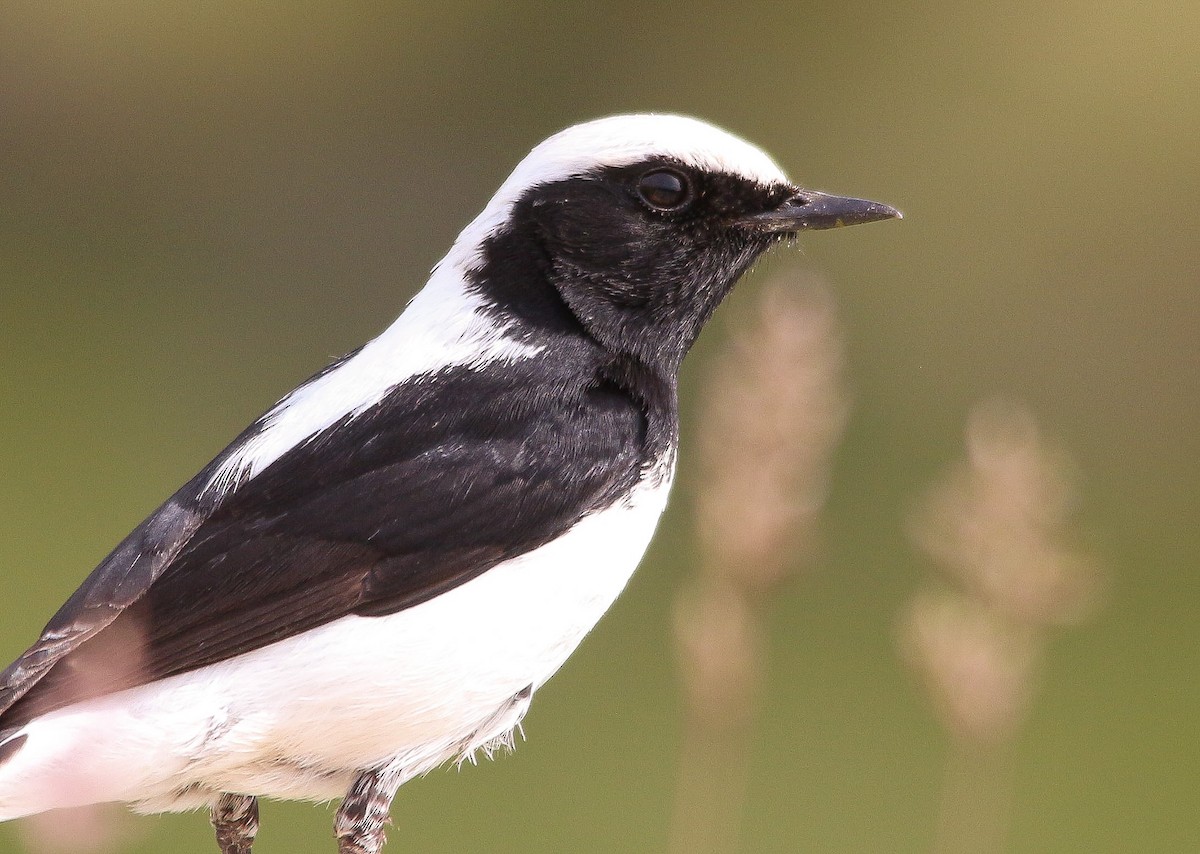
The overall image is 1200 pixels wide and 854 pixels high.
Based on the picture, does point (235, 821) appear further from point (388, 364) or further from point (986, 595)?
point (986, 595)

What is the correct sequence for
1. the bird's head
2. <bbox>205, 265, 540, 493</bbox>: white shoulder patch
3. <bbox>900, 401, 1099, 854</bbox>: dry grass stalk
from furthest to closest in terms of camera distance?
the bird's head
<bbox>205, 265, 540, 493</bbox>: white shoulder patch
<bbox>900, 401, 1099, 854</bbox>: dry grass stalk

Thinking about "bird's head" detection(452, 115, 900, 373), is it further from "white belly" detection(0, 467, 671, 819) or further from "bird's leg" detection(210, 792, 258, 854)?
"bird's leg" detection(210, 792, 258, 854)

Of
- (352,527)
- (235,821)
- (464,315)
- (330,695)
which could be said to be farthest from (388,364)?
(235,821)

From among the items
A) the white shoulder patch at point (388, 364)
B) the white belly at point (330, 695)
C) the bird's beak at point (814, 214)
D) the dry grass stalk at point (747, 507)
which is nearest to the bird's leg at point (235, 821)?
the white belly at point (330, 695)

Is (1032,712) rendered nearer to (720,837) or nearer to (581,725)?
Result: (581,725)

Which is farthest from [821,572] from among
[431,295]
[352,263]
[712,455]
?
[712,455]

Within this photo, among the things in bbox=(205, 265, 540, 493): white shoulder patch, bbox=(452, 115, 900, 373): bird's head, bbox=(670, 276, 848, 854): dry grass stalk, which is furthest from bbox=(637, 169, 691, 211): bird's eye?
bbox=(670, 276, 848, 854): dry grass stalk
